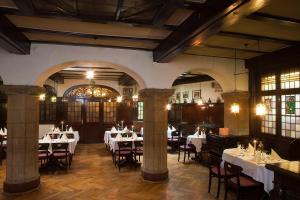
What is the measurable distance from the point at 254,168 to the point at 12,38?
4885 millimetres

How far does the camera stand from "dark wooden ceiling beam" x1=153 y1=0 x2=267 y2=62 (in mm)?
2568

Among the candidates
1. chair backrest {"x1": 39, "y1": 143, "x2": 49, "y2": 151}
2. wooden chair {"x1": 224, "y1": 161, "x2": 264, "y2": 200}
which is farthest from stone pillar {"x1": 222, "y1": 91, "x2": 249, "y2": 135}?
chair backrest {"x1": 39, "y1": 143, "x2": 49, "y2": 151}

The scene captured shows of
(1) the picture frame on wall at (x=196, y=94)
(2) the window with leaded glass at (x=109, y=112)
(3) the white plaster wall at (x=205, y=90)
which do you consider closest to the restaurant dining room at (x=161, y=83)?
(3) the white plaster wall at (x=205, y=90)

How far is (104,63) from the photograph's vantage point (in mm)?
5680

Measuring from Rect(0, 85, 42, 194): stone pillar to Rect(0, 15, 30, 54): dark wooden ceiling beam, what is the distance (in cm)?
86

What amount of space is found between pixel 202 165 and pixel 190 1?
5.61 meters

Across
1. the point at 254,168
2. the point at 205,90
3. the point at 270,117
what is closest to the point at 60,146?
the point at 254,168

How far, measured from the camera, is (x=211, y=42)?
496 centimetres

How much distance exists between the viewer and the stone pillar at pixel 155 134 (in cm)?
580

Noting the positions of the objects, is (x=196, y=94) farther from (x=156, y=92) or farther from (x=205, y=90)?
(x=156, y=92)

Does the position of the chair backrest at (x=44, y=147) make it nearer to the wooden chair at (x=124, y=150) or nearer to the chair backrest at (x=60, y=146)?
the chair backrest at (x=60, y=146)

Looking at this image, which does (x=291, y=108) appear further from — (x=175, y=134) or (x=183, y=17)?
(x=175, y=134)

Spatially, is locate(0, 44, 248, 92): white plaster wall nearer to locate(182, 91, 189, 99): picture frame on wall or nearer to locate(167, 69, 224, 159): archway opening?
locate(167, 69, 224, 159): archway opening

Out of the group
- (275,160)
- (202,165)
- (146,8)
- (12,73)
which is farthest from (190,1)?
(202,165)
